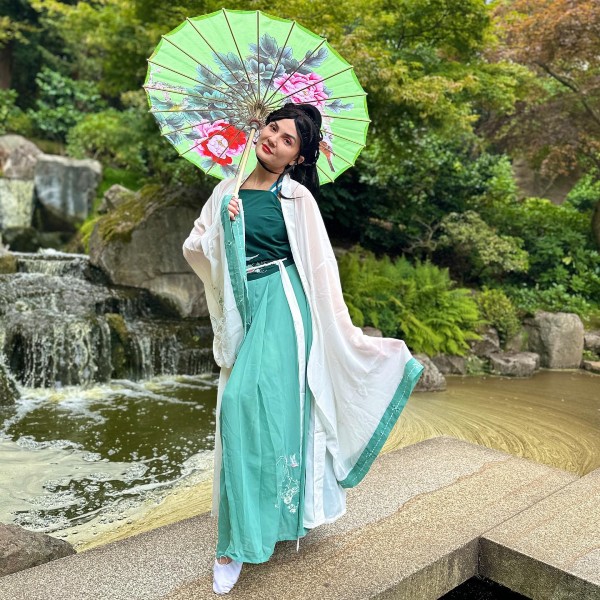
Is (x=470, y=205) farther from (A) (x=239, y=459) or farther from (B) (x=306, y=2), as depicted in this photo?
(A) (x=239, y=459)

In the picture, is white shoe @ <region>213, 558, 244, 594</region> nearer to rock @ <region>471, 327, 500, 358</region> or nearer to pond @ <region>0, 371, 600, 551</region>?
pond @ <region>0, 371, 600, 551</region>

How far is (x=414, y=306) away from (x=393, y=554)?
6.04 meters

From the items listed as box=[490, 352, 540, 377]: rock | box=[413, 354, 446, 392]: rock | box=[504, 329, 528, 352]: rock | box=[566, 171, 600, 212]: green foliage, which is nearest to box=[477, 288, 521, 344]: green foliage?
box=[504, 329, 528, 352]: rock

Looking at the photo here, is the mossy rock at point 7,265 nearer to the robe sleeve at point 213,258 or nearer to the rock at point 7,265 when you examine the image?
the rock at point 7,265

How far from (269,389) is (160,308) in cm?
707

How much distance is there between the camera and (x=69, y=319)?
7.46m

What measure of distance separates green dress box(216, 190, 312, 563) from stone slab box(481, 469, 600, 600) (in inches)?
36.8

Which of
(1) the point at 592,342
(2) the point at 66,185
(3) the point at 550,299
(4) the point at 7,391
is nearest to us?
(4) the point at 7,391

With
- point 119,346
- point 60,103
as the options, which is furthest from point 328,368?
point 60,103

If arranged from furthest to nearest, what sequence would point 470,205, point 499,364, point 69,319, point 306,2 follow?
point 470,205
point 499,364
point 69,319
point 306,2

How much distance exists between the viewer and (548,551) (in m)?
2.55

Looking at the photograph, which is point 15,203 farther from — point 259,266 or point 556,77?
point 259,266

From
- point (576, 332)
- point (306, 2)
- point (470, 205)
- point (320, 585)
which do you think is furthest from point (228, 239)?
point (470, 205)

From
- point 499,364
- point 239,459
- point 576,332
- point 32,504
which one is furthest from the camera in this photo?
point 576,332
